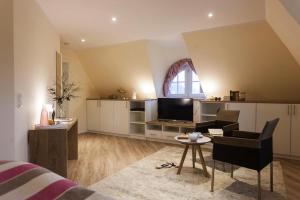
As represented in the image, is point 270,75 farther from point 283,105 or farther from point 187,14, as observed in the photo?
point 187,14

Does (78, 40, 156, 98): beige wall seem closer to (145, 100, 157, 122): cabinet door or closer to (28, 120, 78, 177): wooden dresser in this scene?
(145, 100, 157, 122): cabinet door

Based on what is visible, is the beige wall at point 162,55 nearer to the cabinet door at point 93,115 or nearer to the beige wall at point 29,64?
the cabinet door at point 93,115

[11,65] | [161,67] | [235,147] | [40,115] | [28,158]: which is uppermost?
[161,67]

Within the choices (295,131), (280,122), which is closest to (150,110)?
(280,122)

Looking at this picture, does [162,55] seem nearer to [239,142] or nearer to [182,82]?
[182,82]

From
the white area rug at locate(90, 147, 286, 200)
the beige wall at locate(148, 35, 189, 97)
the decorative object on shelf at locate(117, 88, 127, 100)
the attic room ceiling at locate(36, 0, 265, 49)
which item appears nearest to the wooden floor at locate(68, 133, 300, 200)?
the white area rug at locate(90, 147, 286, 200)

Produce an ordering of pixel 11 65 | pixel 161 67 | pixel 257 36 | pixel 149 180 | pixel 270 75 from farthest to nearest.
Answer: pixel 161 67
pixel 270 75
pixel 257 36
pixel 149 180
pixel 11 65

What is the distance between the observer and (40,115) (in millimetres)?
3381

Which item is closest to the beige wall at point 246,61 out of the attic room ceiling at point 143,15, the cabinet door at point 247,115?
the attic room ceiling at point 143,15

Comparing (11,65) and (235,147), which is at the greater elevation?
(11,65)

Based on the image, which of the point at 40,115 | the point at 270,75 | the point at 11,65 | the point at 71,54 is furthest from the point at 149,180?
the point at 71,54

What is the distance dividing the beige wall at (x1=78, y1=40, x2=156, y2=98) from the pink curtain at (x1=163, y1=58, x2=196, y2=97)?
38 cm

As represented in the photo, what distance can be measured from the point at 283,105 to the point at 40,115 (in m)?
4.20

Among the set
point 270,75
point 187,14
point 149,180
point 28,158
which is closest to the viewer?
point 28,158
